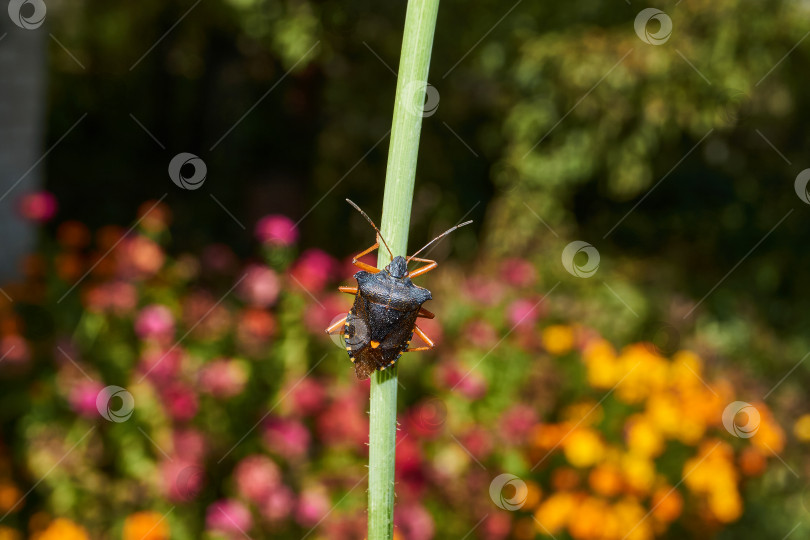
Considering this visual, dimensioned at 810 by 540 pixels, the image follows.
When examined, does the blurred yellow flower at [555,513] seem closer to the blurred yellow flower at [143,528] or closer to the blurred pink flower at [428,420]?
the blurred pink flower at [428,420]

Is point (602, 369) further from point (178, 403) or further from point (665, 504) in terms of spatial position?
point (178, 403)

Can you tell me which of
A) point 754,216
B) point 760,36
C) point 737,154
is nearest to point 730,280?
point 754,216

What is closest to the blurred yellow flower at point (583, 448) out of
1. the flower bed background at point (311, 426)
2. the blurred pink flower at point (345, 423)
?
the flower bed background at point (311, 426)

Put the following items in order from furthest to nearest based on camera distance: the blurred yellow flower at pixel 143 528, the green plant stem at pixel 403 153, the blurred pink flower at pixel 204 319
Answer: the blurred pink flower at pixel 204 319 < the blurred yellow flower at pixel 143 528 < the green plant stem at pixel 403 153

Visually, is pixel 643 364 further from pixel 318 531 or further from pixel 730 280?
pixel 730 280

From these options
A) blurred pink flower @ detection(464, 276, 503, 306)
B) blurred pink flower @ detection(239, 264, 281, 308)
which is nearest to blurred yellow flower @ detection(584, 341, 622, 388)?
blurred pink flower @ detection(464, 276, 503, 306)

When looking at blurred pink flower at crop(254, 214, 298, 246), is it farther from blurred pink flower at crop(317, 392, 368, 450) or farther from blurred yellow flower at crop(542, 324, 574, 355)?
blurred yellow flower at crop(542, 324, 574, 355)
